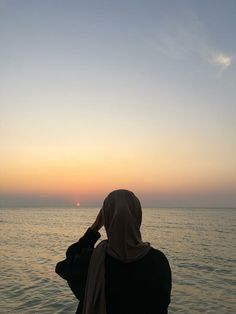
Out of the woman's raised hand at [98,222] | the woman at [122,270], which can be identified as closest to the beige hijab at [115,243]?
the woman at [122,270]

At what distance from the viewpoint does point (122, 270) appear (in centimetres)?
249

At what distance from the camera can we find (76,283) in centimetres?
259

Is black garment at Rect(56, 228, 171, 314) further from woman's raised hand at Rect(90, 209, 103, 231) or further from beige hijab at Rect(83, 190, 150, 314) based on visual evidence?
woman's raised hand at Rect(90, 209, 103, 231)

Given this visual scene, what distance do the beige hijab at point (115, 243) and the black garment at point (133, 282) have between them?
5 cm

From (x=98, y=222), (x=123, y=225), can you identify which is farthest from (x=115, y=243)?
(x=98, y=222)

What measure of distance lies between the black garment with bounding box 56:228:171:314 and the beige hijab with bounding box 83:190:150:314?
0.05 metres

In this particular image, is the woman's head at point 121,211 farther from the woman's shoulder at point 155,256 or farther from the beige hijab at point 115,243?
the woman's shoulder at point 155,256

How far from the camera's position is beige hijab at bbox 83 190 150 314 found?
7.93 ft

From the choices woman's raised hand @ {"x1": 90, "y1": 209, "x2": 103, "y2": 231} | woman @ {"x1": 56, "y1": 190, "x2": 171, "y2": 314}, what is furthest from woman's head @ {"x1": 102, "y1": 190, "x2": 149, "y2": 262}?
woman's raised hand @ {"x1": 90, "y1": 209, "x2": 103, "y2": 231}

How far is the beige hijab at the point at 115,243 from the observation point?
7.93 feet

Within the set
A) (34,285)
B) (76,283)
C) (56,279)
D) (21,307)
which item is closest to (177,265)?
(56,279)

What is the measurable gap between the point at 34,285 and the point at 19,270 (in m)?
3.68

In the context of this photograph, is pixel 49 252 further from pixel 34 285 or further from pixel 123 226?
pixel 123 226

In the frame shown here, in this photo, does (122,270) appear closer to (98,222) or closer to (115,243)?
(115,243)
